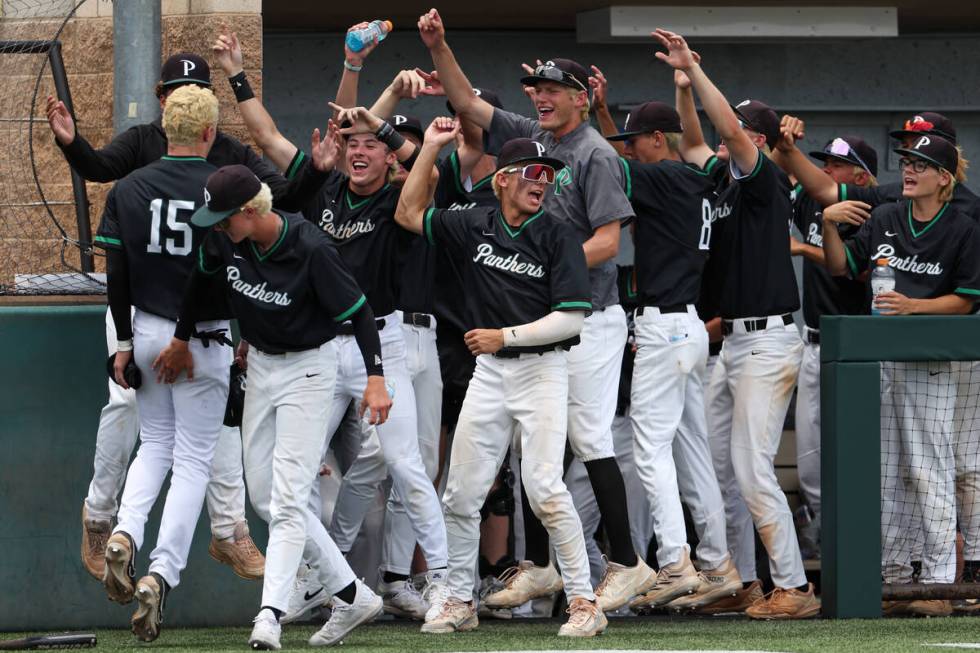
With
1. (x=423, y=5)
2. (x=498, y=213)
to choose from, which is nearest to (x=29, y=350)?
(x=498, y=213)

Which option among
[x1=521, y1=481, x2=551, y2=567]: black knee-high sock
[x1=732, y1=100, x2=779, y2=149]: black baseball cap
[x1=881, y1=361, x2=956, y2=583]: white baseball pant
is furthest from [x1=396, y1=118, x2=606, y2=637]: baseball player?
[x1=881, y1=361, x2=956, y2=583]: white baseball pant

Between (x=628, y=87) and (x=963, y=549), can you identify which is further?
(x=628, y=87)

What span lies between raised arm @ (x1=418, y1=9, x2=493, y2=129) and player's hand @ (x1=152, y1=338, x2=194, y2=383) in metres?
1.61

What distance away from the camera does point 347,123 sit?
22.3 ft

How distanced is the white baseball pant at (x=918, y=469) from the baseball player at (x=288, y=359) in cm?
245

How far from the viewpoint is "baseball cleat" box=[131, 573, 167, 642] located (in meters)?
5.84

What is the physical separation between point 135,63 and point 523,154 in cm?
177

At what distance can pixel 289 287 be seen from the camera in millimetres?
5918

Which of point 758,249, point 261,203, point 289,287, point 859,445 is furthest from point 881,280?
point 261,203

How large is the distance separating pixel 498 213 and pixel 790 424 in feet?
9.77

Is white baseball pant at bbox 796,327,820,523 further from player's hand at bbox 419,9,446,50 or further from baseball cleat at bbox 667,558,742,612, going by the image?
player's hand at bbox 419,9,446,50

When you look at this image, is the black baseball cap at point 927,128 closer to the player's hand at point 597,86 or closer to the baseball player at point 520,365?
the player's hand at point 597,86

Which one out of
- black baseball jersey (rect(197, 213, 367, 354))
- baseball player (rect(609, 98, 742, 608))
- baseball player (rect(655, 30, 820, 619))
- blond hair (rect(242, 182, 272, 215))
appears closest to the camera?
blond hair (rect(242, 182, 272, 215))

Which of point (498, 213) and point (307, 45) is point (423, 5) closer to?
point (307, 45)
